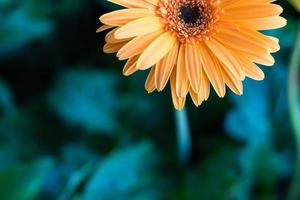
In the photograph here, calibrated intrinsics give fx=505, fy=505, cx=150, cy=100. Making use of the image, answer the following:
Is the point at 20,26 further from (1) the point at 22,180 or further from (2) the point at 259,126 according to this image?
(2) the point at 259,126

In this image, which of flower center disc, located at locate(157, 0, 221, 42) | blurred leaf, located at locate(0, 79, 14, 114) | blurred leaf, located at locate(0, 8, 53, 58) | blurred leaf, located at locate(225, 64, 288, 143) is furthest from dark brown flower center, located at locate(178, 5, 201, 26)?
blurred leaf, located at locate(0, 79, 14, 114)

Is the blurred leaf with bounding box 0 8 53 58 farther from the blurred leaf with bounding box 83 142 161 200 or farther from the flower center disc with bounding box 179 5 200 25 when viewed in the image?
the flower center disc with bounding box 179 5 200 25

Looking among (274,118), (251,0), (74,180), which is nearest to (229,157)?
(274,118)

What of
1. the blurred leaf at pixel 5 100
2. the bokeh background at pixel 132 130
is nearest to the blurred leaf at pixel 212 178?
the bokeh background at pixel 132 130

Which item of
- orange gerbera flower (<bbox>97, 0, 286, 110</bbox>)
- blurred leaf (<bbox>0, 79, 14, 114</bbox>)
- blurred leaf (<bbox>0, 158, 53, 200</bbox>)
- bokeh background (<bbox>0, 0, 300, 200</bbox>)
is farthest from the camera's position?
blurred leaf (<bbox>0, 79, 14, 114</bbox>)

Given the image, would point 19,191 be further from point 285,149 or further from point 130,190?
point 285,149

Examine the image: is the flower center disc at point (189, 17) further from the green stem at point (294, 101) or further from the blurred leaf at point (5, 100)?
Answer: the blurred leaf at point (5, 100)

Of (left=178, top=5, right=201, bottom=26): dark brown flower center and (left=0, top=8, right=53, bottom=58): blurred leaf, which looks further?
(left=0, top=8, right=53, bottom=58): blurred leaf
